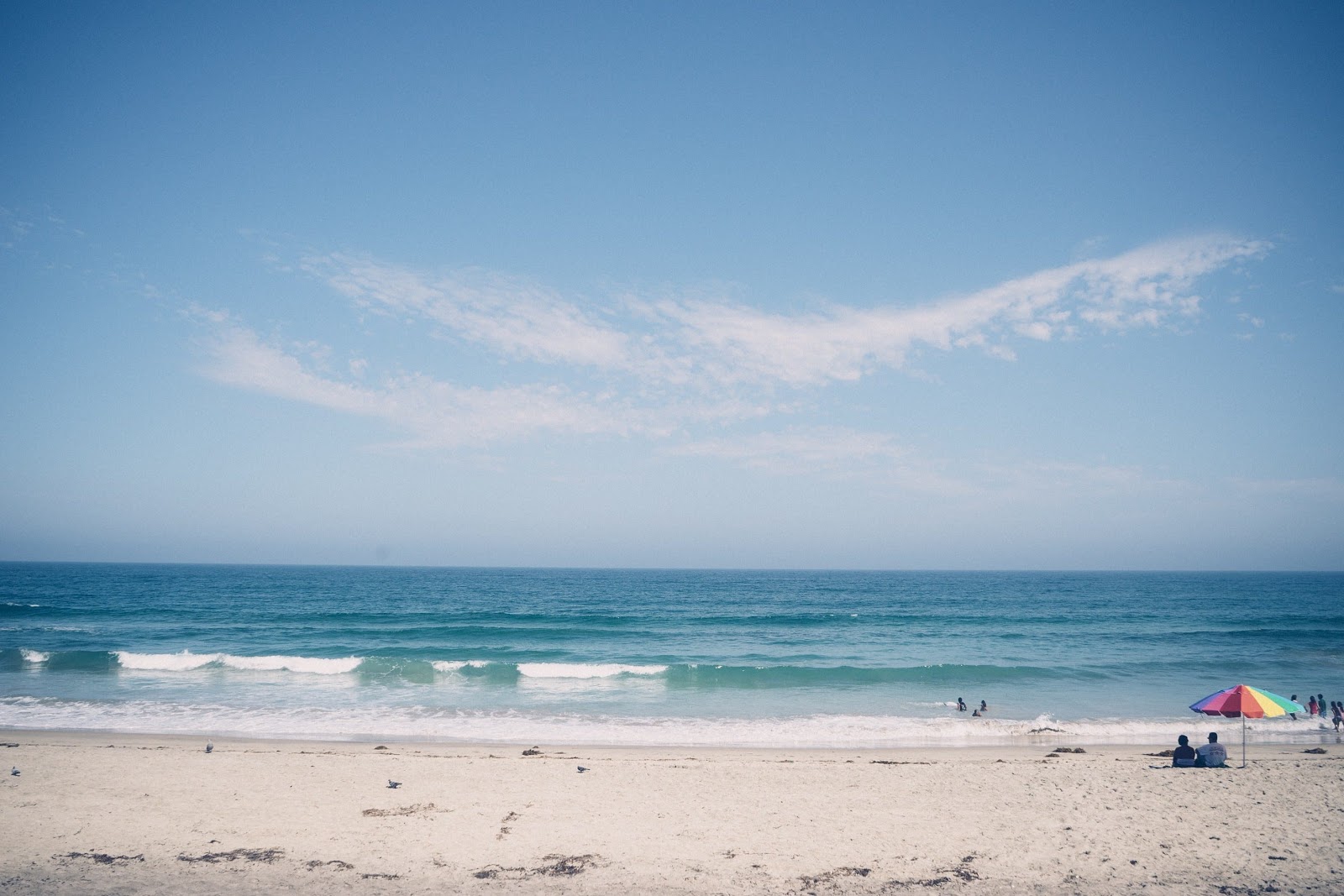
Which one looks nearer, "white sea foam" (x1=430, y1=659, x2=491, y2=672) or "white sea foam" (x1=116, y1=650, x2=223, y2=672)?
"white sea foam" (x1=116, y1=650, x2=223, y2=672)

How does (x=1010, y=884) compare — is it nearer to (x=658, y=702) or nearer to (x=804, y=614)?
(x=658, y=702)

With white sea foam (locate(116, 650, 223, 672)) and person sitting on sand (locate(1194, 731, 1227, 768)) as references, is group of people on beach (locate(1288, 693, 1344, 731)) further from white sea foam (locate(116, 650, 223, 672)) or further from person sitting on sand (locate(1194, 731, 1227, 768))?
white sea foam (locate(116, 650, 223, 672))

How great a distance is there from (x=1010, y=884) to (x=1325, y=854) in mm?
4369

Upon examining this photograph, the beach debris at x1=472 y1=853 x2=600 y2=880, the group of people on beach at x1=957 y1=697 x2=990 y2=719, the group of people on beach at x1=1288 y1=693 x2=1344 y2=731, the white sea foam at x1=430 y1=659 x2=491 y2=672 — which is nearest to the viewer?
the beach debris at x1=472 y1=853 x2=600 y2=880

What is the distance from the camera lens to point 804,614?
155 ft

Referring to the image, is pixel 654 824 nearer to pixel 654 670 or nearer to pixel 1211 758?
pixel 1211 758

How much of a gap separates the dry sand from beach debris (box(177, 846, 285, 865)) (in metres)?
0.04

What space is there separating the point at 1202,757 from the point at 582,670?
19.1 meters

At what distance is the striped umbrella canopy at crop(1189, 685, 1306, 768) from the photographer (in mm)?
12125

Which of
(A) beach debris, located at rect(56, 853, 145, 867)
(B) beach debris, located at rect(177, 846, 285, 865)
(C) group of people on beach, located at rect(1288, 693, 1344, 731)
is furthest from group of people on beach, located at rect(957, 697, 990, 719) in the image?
(A) beach debris, located at rect(56, 853, 145, 867)

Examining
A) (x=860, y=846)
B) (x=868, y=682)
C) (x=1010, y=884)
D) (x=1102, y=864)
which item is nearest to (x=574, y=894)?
(x=860, y=846)

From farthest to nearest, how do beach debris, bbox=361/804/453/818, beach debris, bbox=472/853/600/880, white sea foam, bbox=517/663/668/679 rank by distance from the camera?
white sea foam, bbox=517/663/668/679, beach debris, bbox=361/804/453/818, beach debris, bbox=472/853/600/880

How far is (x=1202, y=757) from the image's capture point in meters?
13.0

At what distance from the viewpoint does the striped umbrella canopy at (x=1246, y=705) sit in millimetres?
12125
